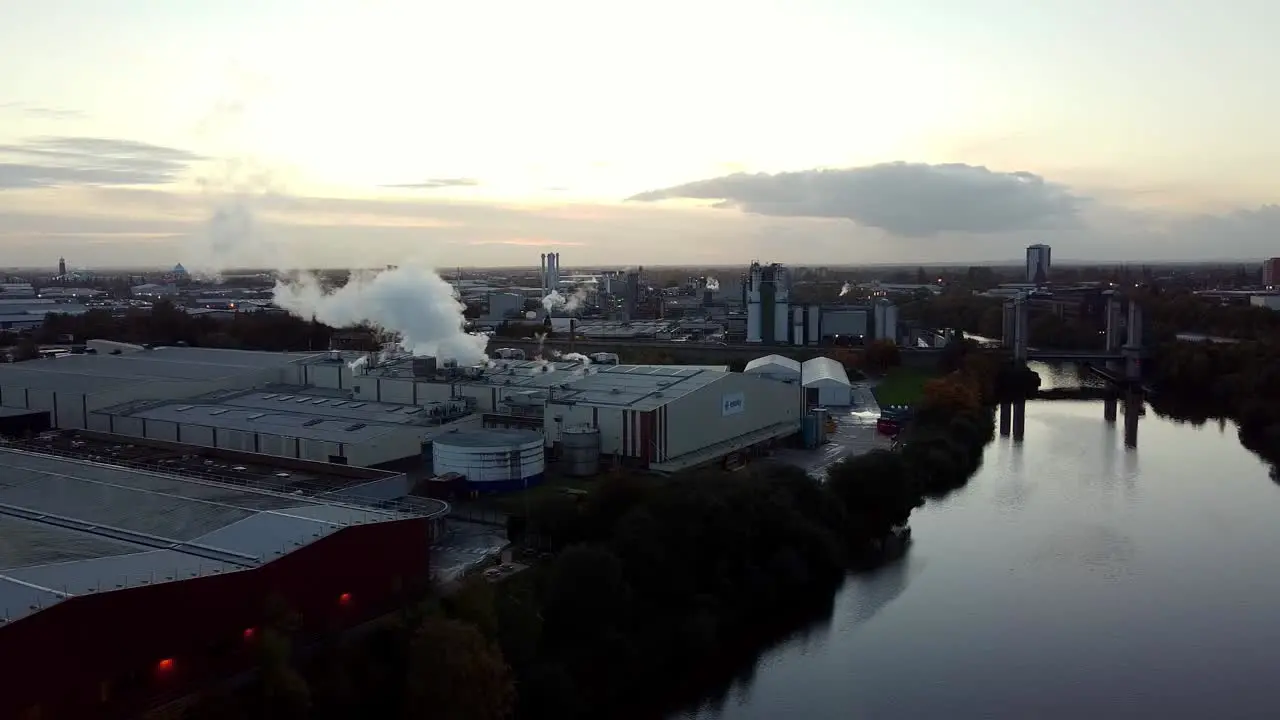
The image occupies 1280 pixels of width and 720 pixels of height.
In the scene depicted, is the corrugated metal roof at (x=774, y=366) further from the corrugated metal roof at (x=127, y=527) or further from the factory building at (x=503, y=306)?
the factory building at (x=503, y=306)

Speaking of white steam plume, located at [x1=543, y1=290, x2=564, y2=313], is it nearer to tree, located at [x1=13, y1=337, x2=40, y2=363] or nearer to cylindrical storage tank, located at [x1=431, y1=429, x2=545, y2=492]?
tree, located at [x1=13, y1=337, x2=40, y2=363]

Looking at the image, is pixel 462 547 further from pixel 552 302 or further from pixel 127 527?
pixel 552 302

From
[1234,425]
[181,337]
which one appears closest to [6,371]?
[181,337]

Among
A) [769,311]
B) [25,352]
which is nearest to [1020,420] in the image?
[769,311]

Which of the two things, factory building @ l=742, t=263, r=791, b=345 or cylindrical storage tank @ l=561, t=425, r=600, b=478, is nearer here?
cylindrical storage tank @ l=561, t=425, r=600, b=478

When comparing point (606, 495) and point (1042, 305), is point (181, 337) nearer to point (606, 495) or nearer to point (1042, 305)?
point (606, 495)

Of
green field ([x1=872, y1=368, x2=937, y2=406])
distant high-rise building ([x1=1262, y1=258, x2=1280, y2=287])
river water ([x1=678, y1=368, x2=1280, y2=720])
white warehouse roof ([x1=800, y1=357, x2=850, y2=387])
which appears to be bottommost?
river water ([x1=678, y1=368, x2=1280, y2=720])

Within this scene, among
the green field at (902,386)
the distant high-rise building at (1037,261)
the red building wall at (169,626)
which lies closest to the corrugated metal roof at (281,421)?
the red building wall at (169,626)

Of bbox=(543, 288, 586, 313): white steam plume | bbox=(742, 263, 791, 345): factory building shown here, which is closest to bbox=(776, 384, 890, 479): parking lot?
bbox=(742, 263, 791, 345): factory building
